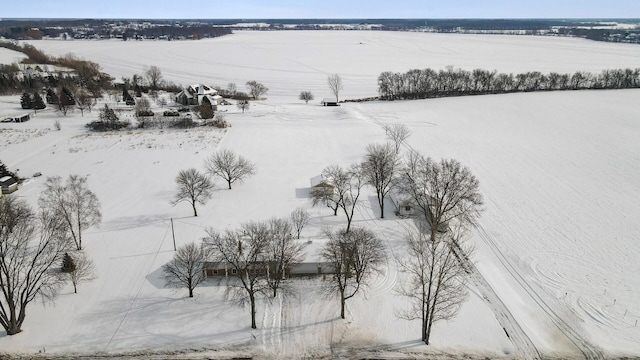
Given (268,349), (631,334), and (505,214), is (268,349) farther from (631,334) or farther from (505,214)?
(505,214)

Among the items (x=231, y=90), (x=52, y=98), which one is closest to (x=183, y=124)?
(x=52, y=98)

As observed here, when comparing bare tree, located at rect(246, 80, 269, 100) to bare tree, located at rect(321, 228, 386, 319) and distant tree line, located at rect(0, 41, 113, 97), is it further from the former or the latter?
bare tree, located at rect(321, 228, 386, 319)

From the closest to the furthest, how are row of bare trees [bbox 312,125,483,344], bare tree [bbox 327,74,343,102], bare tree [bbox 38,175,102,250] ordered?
row of bare trees [bbox 312,125,483,344] < bare tree [bbox 38,175,102,250] < bare tree [bbox 327,74,343,102]

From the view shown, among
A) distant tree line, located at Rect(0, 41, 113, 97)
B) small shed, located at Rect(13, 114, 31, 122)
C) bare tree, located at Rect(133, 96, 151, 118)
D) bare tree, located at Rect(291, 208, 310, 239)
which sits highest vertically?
distant tree line, located at Rect(0, 41, 113, 97)

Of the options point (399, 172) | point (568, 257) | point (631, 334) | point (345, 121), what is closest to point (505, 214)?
point (568, 257)

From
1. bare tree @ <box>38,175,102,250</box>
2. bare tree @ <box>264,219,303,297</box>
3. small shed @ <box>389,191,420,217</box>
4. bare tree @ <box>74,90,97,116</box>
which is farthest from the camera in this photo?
bare tree @ <box>74,90,97,116</box>

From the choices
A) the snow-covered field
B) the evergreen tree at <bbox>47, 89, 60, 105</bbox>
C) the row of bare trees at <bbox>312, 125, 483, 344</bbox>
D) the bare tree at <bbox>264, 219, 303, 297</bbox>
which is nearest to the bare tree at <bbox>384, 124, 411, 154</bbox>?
the snow-covered field
